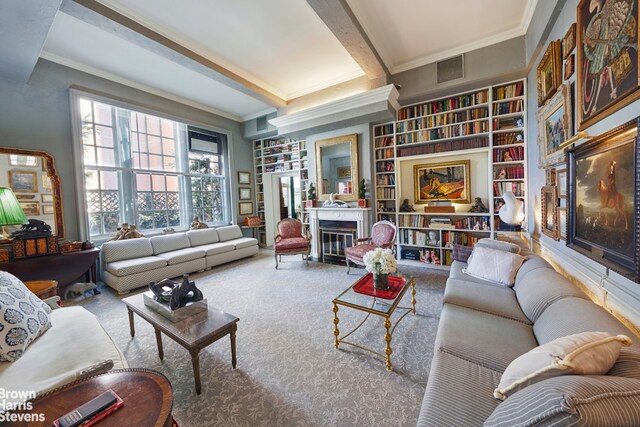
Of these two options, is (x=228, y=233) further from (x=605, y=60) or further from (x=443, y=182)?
(x=605, y=60)

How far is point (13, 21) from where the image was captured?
87.4 inches

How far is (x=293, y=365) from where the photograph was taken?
6.22 feet

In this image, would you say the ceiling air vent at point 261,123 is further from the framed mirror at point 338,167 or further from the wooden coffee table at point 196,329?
the wooden coffee table at point 196,329

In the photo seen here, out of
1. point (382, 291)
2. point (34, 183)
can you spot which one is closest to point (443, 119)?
point (382, 291)

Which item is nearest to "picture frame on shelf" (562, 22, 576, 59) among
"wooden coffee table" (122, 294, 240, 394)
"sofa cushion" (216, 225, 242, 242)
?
"wooden coffee table" (122, 294, 240, 394)

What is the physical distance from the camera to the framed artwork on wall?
1243 mm

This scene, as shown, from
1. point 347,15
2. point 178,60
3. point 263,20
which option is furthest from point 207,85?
point 347,15

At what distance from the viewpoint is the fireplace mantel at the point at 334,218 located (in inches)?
173

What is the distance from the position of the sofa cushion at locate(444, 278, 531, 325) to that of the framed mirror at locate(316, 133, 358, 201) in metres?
2.63

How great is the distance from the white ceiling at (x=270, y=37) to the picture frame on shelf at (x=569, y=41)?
1073 millimetres

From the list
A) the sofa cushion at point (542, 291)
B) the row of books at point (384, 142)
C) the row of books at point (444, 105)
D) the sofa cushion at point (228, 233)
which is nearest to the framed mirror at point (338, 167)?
the row of books at point (384, 142)

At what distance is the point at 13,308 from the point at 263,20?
3.31 meters

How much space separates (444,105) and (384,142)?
3.57ft

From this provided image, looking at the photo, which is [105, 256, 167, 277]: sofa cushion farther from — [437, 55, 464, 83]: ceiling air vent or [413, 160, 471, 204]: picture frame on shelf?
[437, 55, 464, 83]: ceiling air vent
